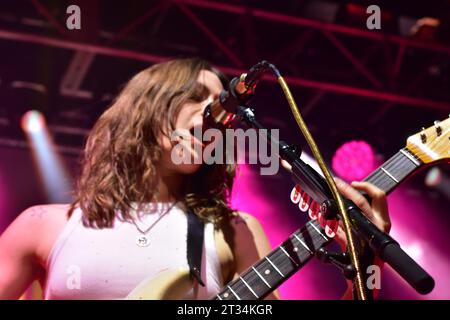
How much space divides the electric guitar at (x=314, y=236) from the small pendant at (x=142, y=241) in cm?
20

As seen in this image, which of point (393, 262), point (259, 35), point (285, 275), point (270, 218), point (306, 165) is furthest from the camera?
point (270, 218)

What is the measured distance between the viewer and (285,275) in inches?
68.2

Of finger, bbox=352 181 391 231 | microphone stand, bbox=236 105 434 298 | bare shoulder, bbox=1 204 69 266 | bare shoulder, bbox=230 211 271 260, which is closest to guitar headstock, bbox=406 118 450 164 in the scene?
finger, bbox=352 181 391 231

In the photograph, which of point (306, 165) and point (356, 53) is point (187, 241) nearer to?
point (306, 165)

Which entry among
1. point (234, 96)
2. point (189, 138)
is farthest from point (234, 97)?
point (189, 138)

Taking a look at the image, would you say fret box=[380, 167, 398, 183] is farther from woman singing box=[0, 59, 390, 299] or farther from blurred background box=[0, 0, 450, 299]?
blurred background box=[0, 0, 450, 299]

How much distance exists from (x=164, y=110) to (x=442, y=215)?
5.50 metres

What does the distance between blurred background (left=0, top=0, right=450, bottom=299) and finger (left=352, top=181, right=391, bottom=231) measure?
3508 millimetres

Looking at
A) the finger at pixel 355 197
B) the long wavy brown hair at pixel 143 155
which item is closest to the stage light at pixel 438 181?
the long wavy brown hair at pixel 143 155

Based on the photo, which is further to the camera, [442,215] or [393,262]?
[442,215]

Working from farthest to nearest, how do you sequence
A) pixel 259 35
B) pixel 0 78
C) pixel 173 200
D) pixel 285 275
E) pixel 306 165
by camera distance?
pixel 259 35 < pixel 0 78 < pixel 173 200 < pixel 285 275 < pixel 306 165

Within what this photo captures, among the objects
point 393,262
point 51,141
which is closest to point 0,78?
point 51,141

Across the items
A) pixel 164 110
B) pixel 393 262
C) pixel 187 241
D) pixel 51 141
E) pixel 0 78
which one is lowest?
pixel 393 262

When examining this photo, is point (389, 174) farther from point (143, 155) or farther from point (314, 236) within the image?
point (143, 155)
